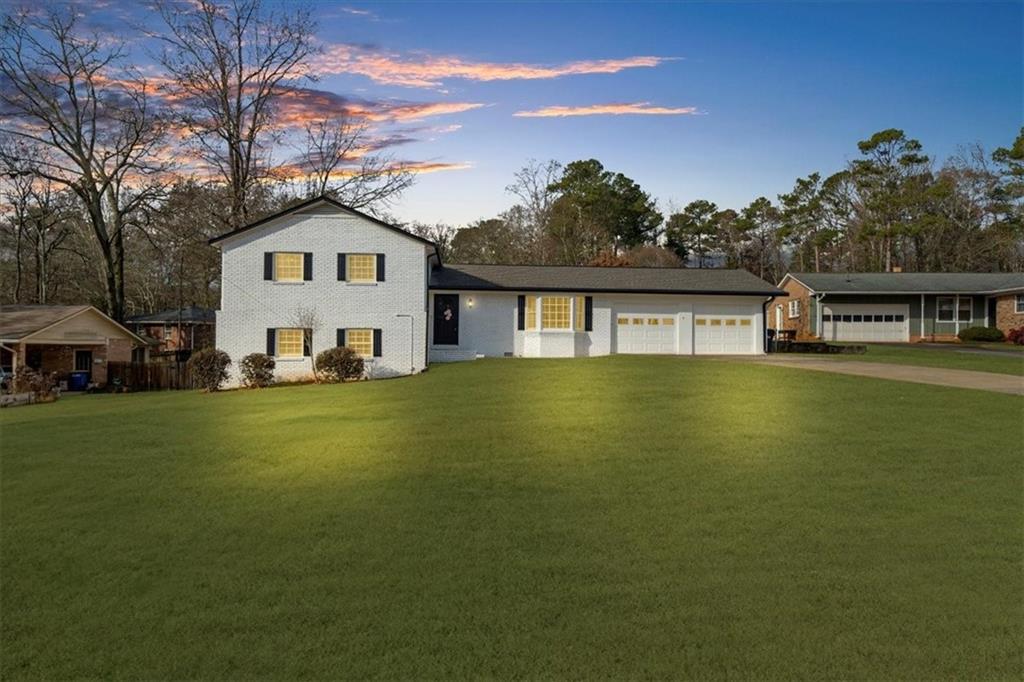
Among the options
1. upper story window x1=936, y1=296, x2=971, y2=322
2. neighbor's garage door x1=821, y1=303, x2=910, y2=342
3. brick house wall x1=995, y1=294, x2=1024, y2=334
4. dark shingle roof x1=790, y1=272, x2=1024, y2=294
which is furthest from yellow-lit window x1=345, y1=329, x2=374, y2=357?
brick house wall x1=995, y1=294, x2=1024, y2=334

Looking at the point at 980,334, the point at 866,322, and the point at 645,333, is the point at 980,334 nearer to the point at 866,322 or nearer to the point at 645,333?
the point at 866,322

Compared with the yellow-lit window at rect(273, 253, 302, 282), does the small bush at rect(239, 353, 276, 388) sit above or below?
below

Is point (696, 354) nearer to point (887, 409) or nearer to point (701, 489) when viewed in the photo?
point (887, 409)

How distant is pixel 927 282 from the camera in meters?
43.9

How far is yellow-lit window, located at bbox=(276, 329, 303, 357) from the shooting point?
26.0 meters

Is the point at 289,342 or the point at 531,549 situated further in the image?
the point at 289,342

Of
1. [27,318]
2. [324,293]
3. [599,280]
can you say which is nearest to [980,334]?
[599,280]

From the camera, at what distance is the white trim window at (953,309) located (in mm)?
42906

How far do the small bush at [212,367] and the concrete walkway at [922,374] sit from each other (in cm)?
1859

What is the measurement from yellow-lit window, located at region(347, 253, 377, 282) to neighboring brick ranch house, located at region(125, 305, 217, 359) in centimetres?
2140

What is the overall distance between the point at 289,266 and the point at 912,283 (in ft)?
120

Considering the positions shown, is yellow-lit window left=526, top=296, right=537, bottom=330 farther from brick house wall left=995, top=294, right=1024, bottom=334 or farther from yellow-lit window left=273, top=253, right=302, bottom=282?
brick house wall left=995, top=294, right=1024, bottom=334

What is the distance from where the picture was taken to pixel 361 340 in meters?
26.2

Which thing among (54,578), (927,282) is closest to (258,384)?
(54,578)
